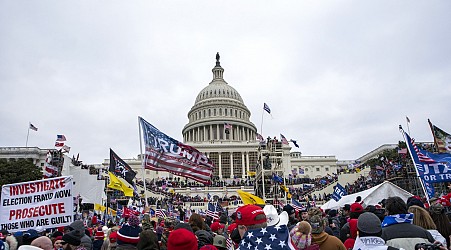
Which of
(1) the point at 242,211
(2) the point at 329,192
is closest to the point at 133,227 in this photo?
(1) the point at 242,211

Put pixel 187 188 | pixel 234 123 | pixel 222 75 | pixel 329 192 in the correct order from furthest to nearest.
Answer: pixel 222 75 → pixel 234 123 → pixel 187 188 → pixel 329 192

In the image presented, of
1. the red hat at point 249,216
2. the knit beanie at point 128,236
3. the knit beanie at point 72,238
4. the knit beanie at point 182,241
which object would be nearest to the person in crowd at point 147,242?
the knit beanie at point 128,236

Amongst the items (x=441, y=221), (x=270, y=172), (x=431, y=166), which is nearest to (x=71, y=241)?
(x=441, y=221)

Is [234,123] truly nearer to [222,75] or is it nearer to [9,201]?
[222,75]

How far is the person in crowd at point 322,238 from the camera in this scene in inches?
191

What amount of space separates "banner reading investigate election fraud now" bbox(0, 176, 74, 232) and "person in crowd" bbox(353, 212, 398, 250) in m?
7.45

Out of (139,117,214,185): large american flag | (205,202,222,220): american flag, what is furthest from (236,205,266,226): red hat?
(139,117,214,185): large american flag

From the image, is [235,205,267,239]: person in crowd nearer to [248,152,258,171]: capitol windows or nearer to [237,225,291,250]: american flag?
[237,225,291,250]: american flag

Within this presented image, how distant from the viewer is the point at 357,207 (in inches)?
281

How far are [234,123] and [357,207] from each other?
3699 inches

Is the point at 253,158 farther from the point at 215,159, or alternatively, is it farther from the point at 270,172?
the point at 270,172

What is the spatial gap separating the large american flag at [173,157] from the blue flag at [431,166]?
25.4 feet

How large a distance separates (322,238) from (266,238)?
5.01 feet

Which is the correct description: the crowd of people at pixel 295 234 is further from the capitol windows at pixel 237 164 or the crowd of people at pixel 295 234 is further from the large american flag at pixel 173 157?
the capitol windows at pixel 237 164
